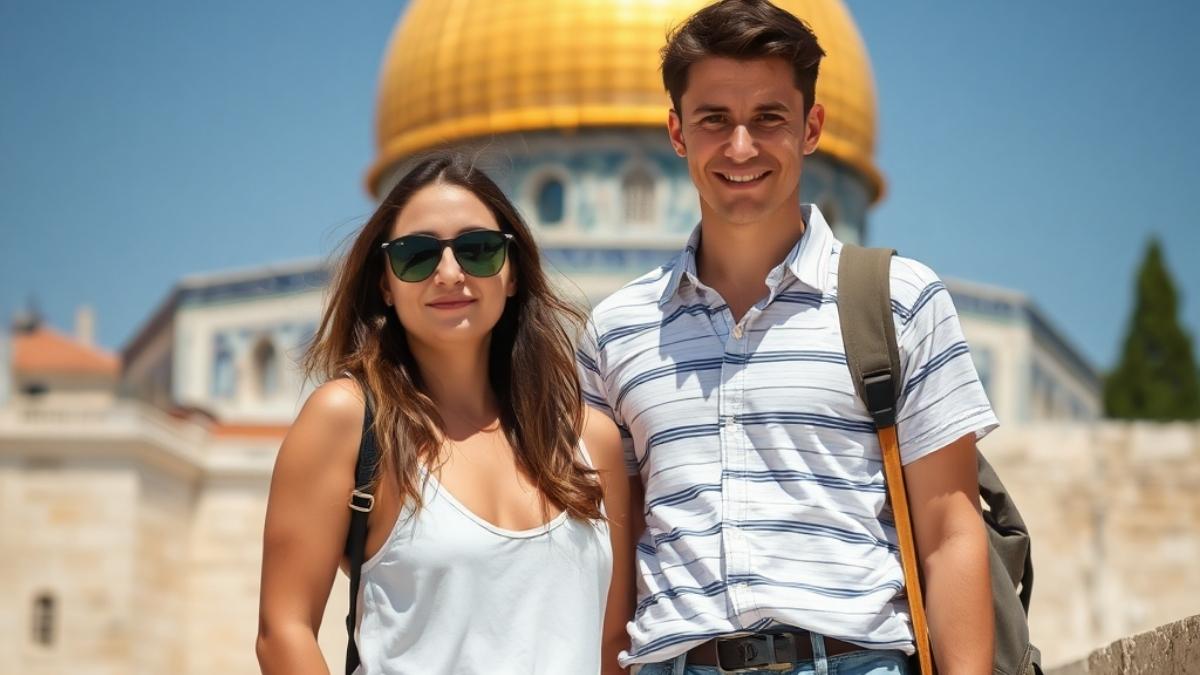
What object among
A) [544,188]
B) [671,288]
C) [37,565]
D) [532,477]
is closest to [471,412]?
[532,477]

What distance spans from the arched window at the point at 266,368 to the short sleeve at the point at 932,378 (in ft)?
84.0

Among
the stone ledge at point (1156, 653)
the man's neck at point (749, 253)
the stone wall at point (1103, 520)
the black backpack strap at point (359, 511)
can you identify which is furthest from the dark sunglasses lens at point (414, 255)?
the stone wall at point (1103, 520)

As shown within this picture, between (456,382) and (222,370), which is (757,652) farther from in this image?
(222,370)

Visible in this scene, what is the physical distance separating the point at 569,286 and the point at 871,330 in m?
16.7

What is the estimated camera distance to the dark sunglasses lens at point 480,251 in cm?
324

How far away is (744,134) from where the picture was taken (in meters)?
3.27

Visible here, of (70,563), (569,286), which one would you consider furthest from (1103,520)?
(70,563)

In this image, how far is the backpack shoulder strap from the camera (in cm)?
311

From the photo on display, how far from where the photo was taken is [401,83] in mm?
26031

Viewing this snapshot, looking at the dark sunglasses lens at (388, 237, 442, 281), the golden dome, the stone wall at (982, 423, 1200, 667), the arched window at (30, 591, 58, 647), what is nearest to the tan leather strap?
the dark sunglasses lens at (388, 237, 442, 281)

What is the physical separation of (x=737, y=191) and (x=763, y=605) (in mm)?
730

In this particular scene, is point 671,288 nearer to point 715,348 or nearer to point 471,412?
point 715,348

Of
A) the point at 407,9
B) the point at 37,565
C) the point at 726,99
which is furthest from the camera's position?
the point at 407,9

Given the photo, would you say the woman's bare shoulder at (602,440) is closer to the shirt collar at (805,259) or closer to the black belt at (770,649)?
the shirt collar at (805,259)
